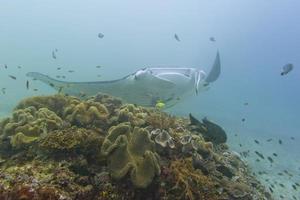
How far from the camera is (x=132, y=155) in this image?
5848mm

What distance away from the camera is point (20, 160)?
19.9 feet

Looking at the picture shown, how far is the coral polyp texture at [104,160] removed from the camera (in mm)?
5164

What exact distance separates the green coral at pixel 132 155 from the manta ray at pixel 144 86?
3442mm

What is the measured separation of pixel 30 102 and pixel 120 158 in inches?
130

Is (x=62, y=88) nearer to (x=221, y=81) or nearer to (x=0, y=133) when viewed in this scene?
(x=0, y=133)

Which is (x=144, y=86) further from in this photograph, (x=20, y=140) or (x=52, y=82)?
(x=20, y=140)

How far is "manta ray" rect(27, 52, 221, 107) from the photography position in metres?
9.27

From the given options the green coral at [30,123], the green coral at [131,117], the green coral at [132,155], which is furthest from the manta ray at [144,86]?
the green coral at [132,155]

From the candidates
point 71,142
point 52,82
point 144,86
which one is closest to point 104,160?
point 71,142

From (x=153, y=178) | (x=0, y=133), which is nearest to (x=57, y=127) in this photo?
(x=0, y=133)

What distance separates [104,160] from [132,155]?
0.43 m

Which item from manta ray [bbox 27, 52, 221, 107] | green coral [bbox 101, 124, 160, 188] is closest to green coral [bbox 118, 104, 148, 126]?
green coral [bbox 101, 124, 160, 188]

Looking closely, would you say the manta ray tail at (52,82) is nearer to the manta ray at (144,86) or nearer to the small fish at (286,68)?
the manta ray at (144,86)

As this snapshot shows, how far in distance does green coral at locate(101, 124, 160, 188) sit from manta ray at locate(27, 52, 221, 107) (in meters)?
3.44
